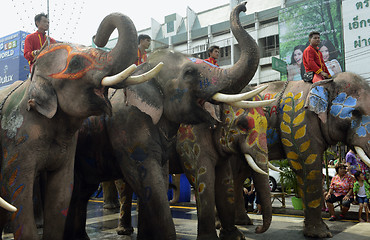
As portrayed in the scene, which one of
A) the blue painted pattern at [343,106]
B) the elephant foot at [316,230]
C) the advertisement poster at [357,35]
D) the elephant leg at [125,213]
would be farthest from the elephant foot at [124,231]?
the advertisement poster at [357,35]

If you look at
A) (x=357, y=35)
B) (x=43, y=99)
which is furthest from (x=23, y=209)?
(x=357, y=35)

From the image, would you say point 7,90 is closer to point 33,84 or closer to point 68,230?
point 33,84

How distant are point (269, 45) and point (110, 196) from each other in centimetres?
2683

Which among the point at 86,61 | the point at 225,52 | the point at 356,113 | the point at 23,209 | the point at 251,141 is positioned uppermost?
the point at 225,52

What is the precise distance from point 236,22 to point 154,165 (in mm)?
1784

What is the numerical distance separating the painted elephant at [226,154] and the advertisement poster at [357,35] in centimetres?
2077

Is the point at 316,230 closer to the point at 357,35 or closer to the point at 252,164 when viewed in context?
the point at 252,164

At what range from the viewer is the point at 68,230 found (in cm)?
516

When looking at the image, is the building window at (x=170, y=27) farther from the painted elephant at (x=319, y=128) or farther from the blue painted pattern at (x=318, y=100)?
the blue painted pattern at (x=318, y=100)

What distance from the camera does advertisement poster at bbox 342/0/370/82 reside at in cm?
2409

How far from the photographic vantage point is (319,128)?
20.7 feet

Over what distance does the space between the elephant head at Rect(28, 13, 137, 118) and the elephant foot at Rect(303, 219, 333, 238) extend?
12.8 feet

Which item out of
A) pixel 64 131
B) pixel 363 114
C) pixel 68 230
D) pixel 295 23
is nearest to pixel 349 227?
pixel 363 114

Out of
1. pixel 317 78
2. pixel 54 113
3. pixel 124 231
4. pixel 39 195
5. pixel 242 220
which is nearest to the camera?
pixel 54 113
